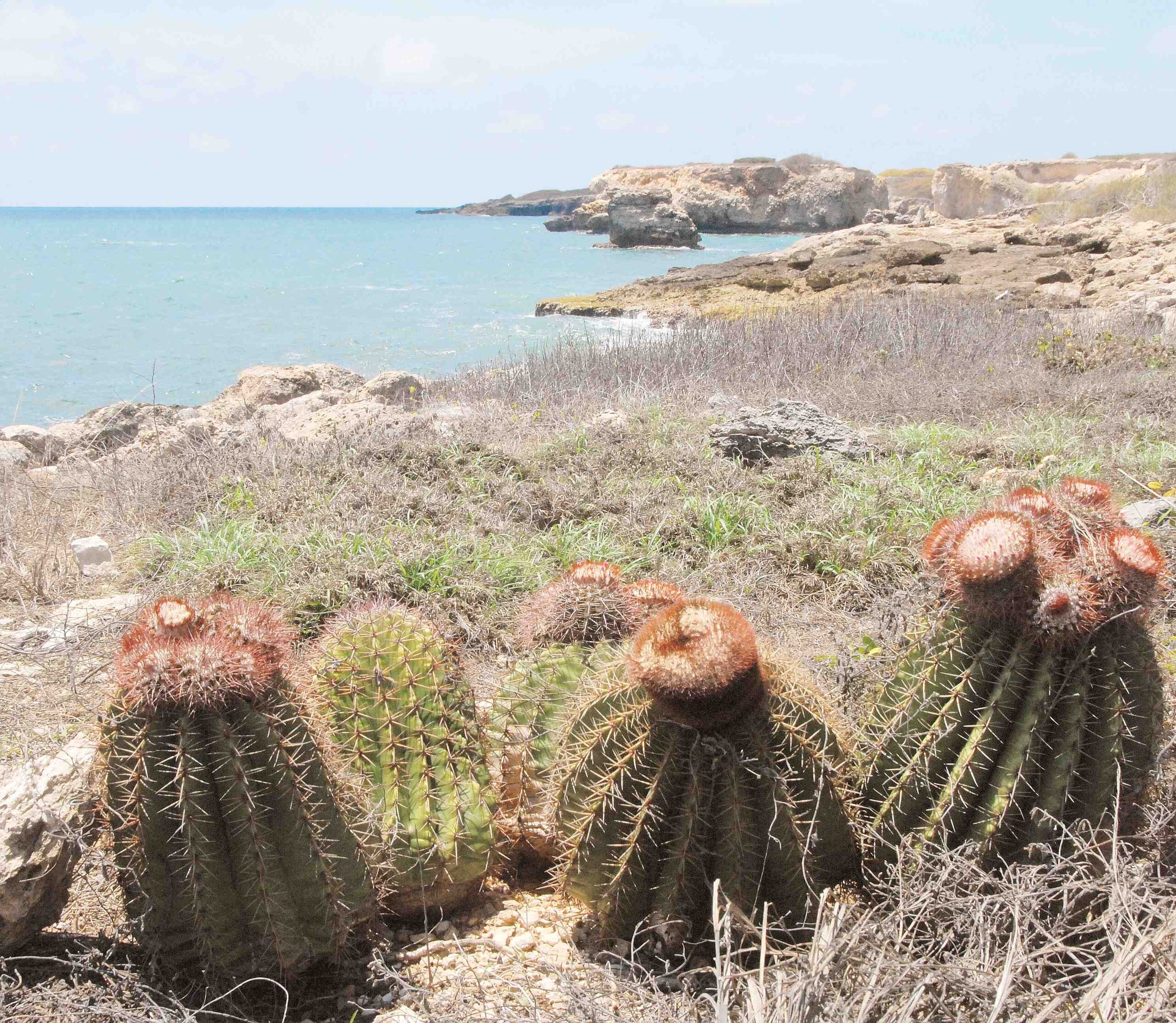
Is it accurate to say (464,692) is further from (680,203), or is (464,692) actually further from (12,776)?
(680,203)

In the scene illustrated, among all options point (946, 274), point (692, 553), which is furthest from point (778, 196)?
point (692, 553)

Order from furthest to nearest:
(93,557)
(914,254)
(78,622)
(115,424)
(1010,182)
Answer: (1010,182) < (914,254) < (115,424) < (93,557) < (78,622)

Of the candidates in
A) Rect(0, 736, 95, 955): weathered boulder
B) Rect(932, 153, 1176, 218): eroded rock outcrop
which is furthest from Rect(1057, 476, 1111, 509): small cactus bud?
Rect(932, 153, 1176, 218): eroded rock outcrop

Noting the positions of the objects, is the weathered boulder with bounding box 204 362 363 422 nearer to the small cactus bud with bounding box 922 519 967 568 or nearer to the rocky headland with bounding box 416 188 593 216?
the small cactus bud with bounding box 922 519 967 568

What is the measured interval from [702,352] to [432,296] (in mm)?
28701

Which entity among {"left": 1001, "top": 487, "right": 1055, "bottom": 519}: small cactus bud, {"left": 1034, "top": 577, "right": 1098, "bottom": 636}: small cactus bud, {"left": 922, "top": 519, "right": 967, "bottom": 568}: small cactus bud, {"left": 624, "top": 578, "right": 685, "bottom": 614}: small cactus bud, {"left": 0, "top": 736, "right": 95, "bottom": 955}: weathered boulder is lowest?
{"left": 0, "top": 736, "right": 95, "bottom": 955}: weathered boulder

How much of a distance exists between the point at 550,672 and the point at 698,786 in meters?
0.80

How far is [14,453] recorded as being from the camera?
356 inches

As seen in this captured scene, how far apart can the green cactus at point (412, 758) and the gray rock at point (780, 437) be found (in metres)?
4.47

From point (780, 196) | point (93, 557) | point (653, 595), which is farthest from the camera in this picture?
point (780, 196)

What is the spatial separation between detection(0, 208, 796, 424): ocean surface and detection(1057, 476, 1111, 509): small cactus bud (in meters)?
6.63

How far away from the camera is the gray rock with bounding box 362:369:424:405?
406 inches

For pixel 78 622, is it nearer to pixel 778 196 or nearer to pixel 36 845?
pixel 36 845

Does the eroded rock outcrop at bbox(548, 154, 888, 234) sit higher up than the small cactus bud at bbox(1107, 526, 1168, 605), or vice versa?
the eroded rock outcrop at bbox(548, 154, 888, 234)
